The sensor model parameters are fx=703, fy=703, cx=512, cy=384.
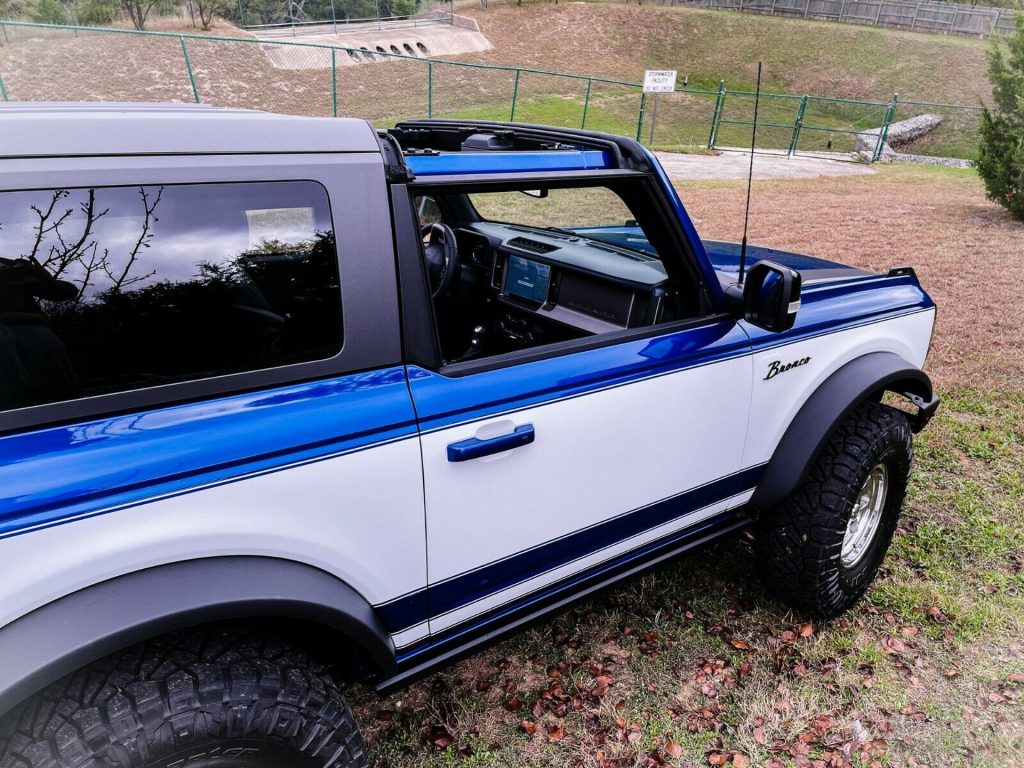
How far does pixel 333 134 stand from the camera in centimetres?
157

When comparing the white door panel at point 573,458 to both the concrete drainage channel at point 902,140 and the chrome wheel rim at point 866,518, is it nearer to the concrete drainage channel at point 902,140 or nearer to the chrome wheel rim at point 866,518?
the chrome wheel rim at point 866,518

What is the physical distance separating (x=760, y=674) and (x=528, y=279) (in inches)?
68.7

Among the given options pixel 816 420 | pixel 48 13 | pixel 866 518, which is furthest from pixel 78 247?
pixel 48 13

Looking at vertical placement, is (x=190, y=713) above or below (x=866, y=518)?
above

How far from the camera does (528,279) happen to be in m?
2.80

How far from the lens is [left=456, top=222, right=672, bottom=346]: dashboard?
7.75 ft

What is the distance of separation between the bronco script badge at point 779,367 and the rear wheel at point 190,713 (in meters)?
1.66

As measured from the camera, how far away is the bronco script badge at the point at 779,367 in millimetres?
2369

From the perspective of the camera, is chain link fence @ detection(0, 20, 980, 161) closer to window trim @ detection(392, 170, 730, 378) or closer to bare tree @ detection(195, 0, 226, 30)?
bare tree @ detection(195, 0, 226, 30)

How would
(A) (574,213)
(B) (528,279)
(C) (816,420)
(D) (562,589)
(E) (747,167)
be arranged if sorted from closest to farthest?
(D) (562,589) < (C) (816,420) < (B) (528,279) < (A) (574,213) < (E) (747,167)

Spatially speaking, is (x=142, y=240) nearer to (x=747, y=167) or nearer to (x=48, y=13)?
(x=747, y=167)

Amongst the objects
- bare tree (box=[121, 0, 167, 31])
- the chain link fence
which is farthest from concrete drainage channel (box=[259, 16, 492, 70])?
the chain link fence

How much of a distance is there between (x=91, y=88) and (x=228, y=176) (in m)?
26.6

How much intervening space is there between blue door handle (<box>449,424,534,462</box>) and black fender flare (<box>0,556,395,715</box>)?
0.40 meters
